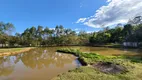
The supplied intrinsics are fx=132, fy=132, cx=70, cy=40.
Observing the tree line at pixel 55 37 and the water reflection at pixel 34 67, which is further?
the tree line at pixel 55 37

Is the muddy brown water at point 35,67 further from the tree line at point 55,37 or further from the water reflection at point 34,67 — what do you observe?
the tree line at point 55,37

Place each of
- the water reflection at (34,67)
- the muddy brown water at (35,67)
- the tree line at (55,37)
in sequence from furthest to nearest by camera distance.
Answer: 1. the tree line at (55,37)
2. the water reflection at (34,67)
3. the muddy brown water at (35,67)

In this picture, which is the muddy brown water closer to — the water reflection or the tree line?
the water reflection

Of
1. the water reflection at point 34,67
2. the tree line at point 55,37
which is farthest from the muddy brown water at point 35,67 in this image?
the tree line at point 55,37

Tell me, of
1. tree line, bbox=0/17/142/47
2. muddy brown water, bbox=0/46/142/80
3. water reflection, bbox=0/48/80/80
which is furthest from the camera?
tree line, bbox=0/17/142/47

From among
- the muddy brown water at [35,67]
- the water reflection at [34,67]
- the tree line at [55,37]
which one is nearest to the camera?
the muddy brown water at [35,67]

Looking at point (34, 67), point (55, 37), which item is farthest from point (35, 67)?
point (55, 37)

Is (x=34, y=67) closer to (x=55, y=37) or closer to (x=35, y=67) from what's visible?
(x=35, y=67)

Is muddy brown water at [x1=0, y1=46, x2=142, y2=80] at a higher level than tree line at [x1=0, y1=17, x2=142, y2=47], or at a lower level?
lower

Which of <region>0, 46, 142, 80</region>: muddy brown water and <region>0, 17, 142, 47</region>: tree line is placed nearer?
<region>0, 46, 142, 80</region>: muddy brown water

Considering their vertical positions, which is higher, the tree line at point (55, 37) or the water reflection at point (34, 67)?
the tree line at point (55, 37)

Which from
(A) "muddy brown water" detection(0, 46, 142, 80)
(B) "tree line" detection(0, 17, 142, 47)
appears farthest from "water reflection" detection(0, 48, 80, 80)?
(B) "tree line" detection(0, 17, 142, 47)

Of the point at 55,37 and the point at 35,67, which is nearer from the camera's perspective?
the point at 35,67

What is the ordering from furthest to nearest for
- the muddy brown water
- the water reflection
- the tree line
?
the tree line
the water reflection
the muddy brown water
